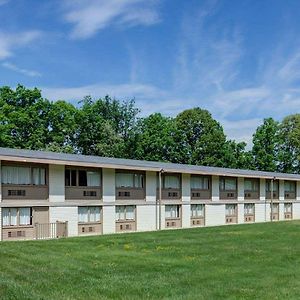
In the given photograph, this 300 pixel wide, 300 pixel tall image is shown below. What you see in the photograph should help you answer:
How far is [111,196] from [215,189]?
496 inches

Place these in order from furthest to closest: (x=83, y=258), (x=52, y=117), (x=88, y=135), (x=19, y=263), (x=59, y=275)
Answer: (x=88, y=135) < (x=52, y=117) < (x=83, y=258) < (x=19, y=263) < (x=59, y=275)

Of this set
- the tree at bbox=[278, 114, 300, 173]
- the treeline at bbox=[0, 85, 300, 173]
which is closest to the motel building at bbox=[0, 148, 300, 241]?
the treeline at bbox=[0, 85, 300, 173]

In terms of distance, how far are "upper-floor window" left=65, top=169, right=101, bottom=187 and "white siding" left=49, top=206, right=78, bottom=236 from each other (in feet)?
5.16

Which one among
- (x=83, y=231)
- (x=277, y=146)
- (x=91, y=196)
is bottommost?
(x=83, y=231)

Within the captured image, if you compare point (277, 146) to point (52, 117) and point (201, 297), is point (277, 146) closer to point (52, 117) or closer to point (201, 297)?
point (52, 117)

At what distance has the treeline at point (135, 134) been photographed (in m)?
62.9

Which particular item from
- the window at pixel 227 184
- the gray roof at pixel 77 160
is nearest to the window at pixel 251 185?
the window at pixel 227 184

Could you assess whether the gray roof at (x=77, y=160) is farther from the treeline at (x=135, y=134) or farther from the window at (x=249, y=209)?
the treeline at (x=135, y=134)

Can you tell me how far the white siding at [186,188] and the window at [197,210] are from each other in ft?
3.60

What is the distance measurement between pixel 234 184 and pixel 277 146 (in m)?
37.3

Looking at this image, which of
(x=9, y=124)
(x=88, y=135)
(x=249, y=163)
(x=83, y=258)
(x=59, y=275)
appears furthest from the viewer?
(x=249, y=163)

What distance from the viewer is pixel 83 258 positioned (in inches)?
723

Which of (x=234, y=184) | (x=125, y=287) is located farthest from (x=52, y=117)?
(x=125, y=287)

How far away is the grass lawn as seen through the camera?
41.7ft
